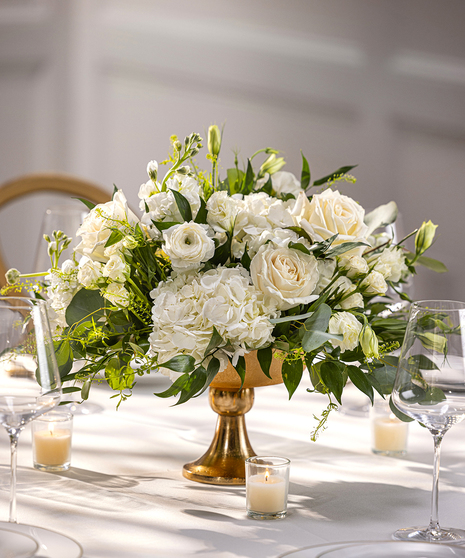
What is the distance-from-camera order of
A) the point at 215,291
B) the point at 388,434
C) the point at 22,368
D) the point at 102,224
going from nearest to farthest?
the point at 22,368
the point at 215,291
the point at 102,224
the point at 388,434

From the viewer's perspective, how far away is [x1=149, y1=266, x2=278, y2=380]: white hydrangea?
0.78 m

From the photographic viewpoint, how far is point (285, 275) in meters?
0.80

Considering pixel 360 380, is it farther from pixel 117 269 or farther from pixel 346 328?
pixel 117 269

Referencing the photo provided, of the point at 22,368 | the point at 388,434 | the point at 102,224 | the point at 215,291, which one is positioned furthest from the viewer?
the point at 388,434

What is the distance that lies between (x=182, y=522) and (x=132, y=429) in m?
0.40

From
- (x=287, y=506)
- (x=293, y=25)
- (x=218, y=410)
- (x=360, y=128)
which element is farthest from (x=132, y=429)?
(x=293, y=25)

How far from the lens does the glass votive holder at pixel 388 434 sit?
1.06 metres

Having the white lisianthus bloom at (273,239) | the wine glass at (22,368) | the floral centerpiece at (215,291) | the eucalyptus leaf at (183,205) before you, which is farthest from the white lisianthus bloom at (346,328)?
the wine glass at (22,368)

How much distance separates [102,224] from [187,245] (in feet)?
0.49

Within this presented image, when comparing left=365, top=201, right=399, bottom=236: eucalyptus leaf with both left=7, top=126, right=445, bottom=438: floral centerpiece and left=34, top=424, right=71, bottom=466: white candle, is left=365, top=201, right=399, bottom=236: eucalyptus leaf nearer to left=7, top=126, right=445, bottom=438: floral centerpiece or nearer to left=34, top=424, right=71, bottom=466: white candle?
left=7, top=126, right=445, bottom=438: floral centerpiece

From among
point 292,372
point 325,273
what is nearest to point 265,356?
point 292,372

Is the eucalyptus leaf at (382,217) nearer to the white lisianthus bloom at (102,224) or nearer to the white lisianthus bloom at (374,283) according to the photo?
the white lisianthus bloom at (374,283)

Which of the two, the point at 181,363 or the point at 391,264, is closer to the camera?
the point at 181,363

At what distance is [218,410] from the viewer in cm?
97
